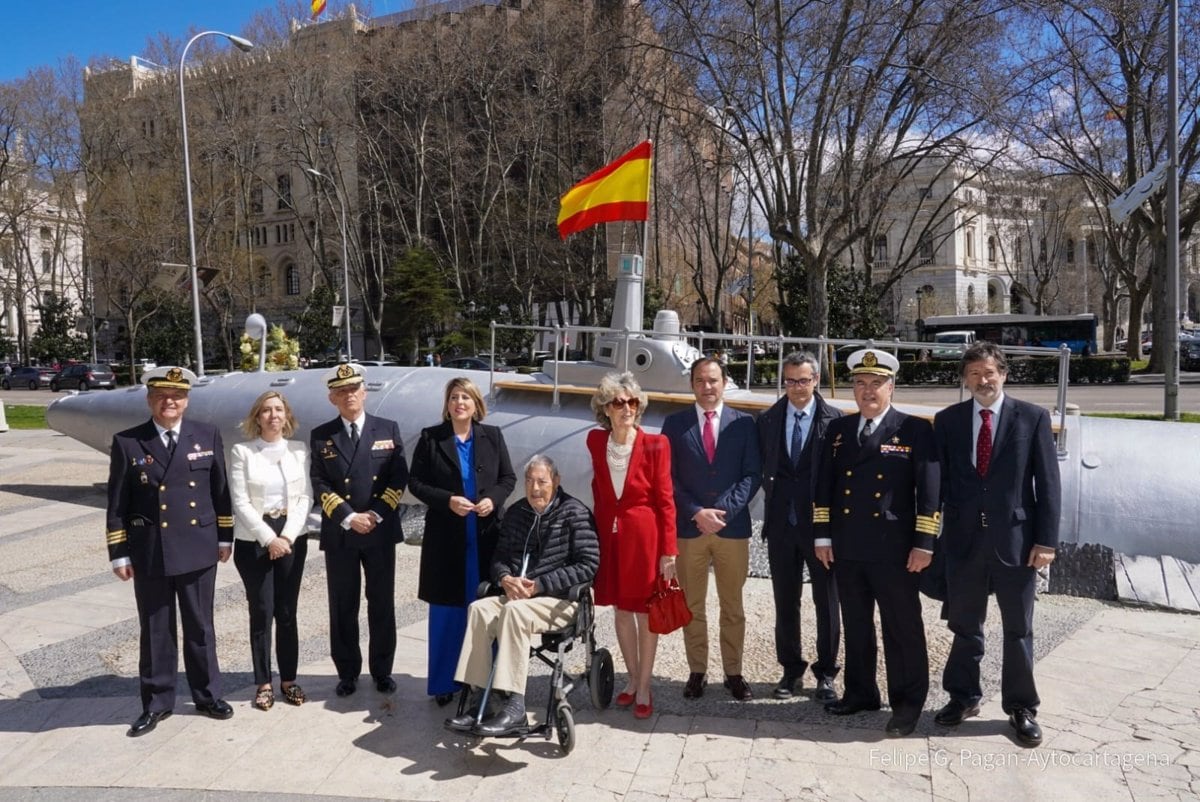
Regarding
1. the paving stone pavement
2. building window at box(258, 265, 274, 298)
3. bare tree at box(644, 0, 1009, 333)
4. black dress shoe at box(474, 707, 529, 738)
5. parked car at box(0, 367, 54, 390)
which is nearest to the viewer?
the paving stone pavement

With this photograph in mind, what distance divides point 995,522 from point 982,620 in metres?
0.62

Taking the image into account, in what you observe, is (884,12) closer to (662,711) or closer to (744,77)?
(744,77)

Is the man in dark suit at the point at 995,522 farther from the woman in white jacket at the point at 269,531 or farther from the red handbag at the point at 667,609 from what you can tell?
the woman in white jacket at the point at 269,531

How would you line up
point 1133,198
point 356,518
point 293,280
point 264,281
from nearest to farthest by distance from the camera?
point 356,518, point 1133,198, point 264,281, point 293,280

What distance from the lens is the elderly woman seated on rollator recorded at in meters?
4.72

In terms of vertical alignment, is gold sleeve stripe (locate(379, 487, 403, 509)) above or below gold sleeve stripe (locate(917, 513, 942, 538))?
above

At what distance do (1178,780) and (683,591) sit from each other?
2.58 meters

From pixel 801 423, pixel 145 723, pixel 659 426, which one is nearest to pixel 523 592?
pixel 801 423

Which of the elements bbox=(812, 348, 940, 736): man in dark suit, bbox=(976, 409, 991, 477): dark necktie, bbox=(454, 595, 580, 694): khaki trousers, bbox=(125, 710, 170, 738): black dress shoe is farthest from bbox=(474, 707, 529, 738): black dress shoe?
bbox=(976, 409, 991, 477): dark necktie

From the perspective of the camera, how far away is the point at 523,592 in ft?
16.0

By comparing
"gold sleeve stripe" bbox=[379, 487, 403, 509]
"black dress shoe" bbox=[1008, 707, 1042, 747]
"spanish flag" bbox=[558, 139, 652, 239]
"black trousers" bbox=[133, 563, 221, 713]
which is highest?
"spanish flag" bbox=[558, 139, 652, 239]

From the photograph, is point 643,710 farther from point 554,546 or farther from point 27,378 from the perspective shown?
point 27,378

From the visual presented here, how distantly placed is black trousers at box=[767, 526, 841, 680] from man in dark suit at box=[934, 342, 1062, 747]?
0.69m

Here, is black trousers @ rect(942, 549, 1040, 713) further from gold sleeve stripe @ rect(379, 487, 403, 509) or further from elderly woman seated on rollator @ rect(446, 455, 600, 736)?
gold sleeve stripe @ rect(379, 487, 403, 509)
